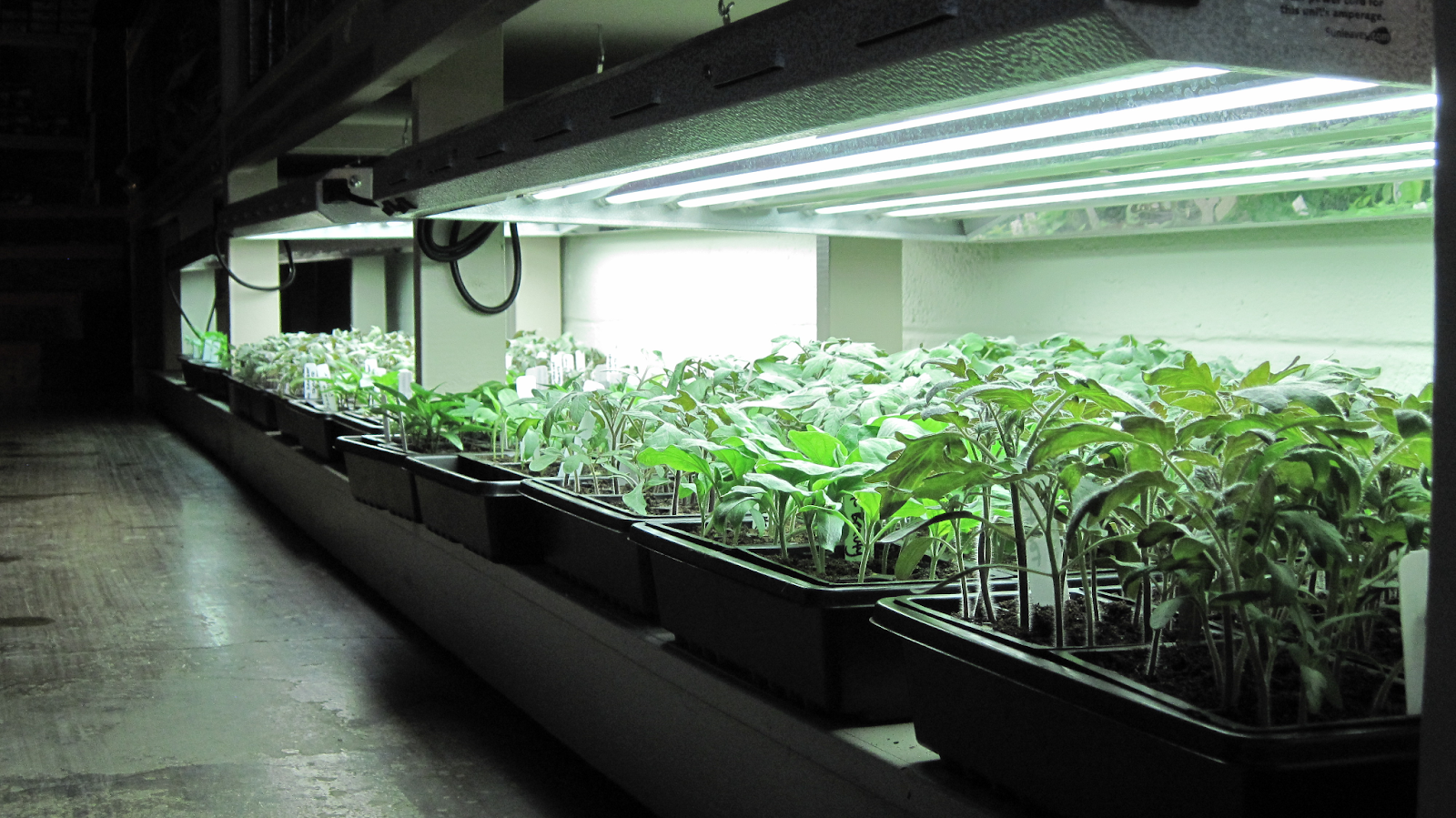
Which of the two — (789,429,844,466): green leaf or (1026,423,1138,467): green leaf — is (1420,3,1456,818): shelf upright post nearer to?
(1026,423,1138,467): green leaf

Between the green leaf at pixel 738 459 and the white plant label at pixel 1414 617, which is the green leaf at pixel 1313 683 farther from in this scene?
the green leaf at pixel 738 459

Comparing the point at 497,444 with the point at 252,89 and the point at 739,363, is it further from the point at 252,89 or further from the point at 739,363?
the point at 252,89

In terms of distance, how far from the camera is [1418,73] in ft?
3.05

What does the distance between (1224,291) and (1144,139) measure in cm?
156

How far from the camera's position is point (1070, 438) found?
3.24ft

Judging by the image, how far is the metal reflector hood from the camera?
842 mm

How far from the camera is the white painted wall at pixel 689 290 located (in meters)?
4.91

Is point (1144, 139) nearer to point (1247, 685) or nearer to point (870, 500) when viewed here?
point (870, 500)

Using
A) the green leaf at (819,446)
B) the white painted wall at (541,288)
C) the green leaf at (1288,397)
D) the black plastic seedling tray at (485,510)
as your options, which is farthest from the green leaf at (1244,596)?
the white painted wall at (541,288)

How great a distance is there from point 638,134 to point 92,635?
2.15 metres

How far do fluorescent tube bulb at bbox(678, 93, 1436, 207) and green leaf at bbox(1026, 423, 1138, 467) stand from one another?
18.3 inches

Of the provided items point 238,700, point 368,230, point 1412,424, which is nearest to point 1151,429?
point 1412,424

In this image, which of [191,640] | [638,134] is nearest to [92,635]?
[191,640]

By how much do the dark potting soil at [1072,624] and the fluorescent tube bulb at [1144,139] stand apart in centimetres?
54
